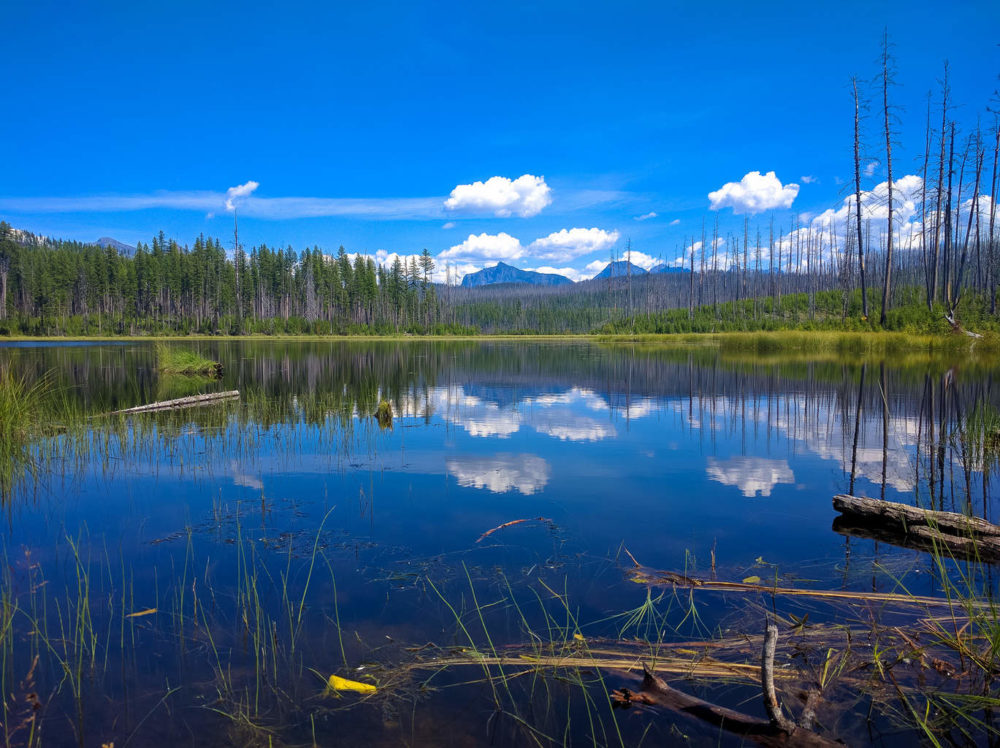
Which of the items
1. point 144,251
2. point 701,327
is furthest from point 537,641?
point 144,251

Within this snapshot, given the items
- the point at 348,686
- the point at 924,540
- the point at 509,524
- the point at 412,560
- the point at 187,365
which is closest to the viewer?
the point at 348,686

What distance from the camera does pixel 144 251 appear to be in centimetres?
9956

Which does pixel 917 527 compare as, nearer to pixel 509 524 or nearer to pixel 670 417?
pixel 509 524

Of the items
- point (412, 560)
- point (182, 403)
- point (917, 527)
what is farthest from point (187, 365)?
point (917, 527)

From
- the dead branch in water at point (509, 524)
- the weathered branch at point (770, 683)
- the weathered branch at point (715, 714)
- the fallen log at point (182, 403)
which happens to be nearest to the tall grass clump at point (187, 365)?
the fallen log at point (182, 403)

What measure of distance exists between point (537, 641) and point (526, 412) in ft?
37.4

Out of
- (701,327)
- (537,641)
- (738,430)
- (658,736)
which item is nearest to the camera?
(658,736)

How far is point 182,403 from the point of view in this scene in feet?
48.9

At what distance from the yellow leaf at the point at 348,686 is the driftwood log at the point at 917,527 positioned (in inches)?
185

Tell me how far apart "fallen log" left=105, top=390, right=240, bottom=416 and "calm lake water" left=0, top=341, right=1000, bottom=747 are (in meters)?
1.12

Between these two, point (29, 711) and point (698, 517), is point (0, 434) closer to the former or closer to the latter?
point (29, 711)

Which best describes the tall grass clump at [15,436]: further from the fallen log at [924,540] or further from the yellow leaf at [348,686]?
the fallen log at [924,540]

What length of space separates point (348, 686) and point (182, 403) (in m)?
13.6

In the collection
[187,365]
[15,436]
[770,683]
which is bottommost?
[770,683]
